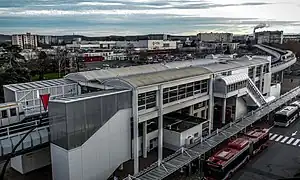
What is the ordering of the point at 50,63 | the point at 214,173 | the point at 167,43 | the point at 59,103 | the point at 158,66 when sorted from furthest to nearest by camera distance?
the point at 167,43, the point at 50,63, the point at 158,66, the point at 214,173, the point at 59,103

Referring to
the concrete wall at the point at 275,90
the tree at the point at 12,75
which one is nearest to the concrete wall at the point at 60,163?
the tree at the point at 12,75

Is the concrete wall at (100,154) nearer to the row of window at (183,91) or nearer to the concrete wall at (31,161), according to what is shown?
the concrete wall at (31,161)

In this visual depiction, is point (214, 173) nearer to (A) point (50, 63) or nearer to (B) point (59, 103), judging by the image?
(B) point (59, 103)

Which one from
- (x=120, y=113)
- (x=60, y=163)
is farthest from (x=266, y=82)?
(x=60, y=163)

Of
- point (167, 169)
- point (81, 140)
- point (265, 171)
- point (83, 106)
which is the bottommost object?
point (265, 171)

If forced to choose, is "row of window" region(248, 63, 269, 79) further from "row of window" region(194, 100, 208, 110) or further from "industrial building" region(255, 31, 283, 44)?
"industrial building" region(255, 31, 283, 44)

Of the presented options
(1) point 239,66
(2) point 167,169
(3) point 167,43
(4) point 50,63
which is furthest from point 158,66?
(3) point 167,43
